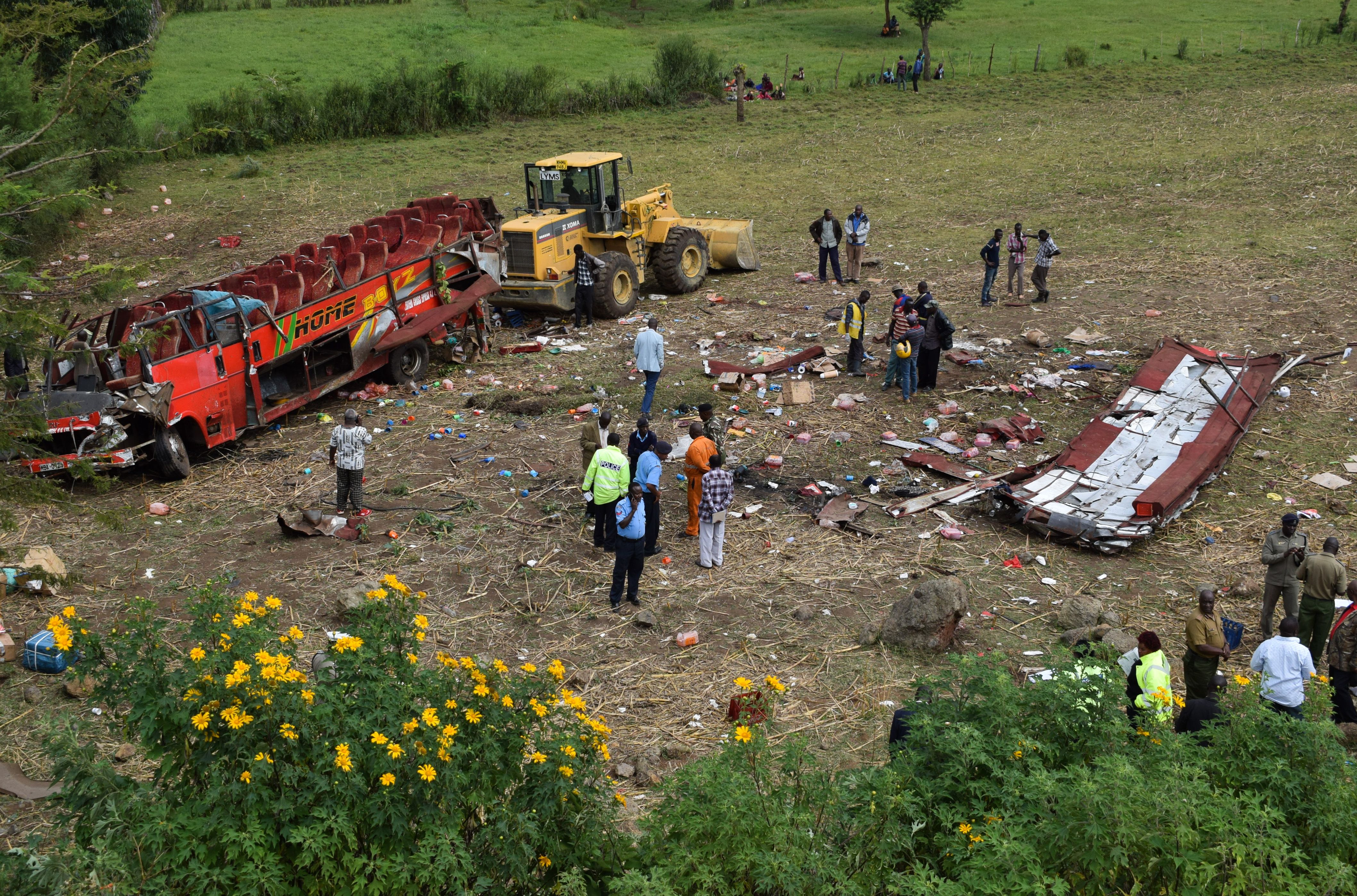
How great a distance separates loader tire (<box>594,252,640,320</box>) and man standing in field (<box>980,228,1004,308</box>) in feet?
16.4

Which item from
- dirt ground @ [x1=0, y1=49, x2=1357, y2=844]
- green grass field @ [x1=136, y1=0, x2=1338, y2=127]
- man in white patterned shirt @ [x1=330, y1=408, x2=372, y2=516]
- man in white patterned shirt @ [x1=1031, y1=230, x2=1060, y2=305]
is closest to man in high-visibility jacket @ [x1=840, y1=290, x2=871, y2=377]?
dirt ground @ [x1=0, y1=49, x2=1357, y2=844]

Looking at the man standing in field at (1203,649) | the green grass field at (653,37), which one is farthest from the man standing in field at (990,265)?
the green grass field at (653,37)

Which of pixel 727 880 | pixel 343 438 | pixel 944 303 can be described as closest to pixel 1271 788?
pixel 727 880

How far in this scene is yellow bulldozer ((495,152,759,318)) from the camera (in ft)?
49.7

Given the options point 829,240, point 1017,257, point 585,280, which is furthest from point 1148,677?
point 829,240

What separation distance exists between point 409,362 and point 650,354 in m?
3.58

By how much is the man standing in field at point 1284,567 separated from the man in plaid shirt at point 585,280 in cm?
947

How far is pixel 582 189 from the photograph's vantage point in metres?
15.8

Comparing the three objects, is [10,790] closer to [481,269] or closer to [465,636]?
[465,636]

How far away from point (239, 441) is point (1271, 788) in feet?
34.0

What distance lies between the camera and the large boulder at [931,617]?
26.1 feet

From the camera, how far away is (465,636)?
27.5 feet

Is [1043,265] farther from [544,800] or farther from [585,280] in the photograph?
[544,800]

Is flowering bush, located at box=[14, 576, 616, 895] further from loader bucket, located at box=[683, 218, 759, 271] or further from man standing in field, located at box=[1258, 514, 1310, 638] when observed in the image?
loader bucket, located at box=[683, 218, 759, 271]
